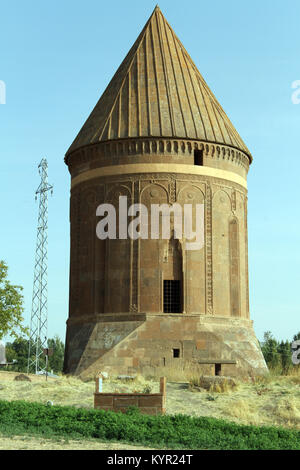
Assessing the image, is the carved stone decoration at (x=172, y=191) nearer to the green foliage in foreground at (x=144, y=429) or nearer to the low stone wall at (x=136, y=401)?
the low stone wall at (x=136, y=401)

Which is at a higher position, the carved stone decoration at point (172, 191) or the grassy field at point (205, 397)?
the carved stone decoration at point (172, 191)

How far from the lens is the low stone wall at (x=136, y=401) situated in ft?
59.5

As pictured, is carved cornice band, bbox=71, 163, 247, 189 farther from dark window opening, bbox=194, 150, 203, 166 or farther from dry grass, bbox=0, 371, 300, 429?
dry grass, bbox=0, 371, 300, 429

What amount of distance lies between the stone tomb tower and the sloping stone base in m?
0.04

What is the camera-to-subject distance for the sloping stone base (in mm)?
27500

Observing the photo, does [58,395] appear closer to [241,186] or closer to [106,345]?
[106,345]

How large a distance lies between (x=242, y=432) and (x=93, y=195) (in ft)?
56.6

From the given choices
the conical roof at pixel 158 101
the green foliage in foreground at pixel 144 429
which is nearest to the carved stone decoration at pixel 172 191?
the conical roof at pixel 158 101

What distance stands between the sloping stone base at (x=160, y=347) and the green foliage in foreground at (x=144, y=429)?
33.2ft

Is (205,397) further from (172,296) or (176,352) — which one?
(172,296)

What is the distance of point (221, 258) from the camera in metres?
30.1

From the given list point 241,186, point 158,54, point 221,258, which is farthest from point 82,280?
point 158,54

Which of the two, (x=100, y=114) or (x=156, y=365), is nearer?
(x=156, y=365)

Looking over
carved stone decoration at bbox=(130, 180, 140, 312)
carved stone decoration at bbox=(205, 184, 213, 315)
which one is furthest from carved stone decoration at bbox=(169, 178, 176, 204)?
carved stone decoration at bbox=(130, 180, 140, 312)
